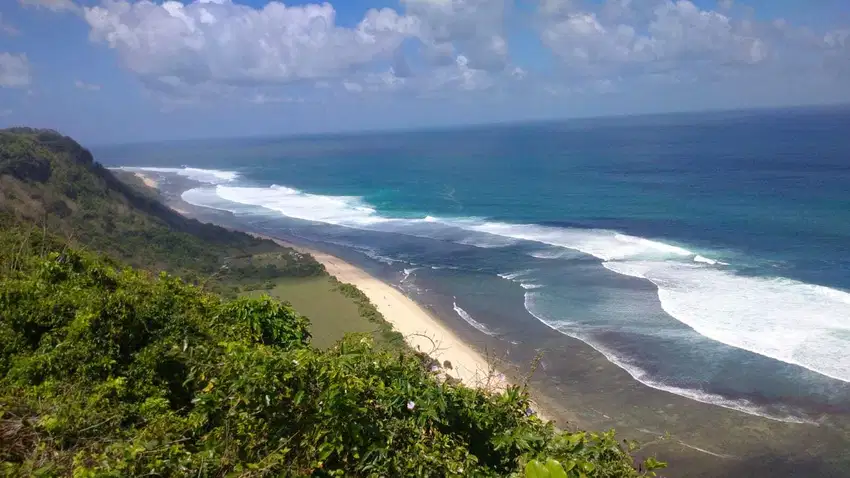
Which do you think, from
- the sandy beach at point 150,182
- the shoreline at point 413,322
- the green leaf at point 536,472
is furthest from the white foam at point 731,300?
the sandy beach at point 150,182

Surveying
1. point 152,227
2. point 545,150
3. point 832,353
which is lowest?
point 832,353

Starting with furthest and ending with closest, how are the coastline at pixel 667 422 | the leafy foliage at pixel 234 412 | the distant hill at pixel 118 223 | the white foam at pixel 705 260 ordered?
the distant hill at pixel 118 223 < the white foam at pixel 705 260 < the coastline at pixel 667 422 < the leafy foliage at pixel 234 412

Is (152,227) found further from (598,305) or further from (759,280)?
(759,280)

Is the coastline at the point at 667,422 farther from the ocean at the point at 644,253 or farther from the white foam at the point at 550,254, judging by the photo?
the white foam at the point at 550,254

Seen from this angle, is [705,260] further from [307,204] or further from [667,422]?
[307,204]

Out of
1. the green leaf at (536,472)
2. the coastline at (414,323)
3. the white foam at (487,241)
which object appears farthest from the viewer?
the white foam at (487,241)

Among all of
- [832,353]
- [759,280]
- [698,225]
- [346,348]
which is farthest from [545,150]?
[346,348]
